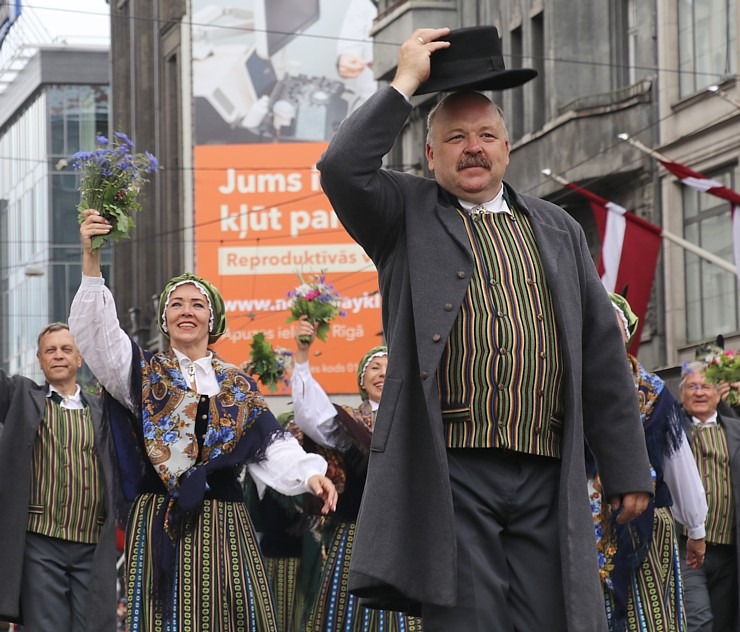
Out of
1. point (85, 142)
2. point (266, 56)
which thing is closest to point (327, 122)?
point (266, 56)

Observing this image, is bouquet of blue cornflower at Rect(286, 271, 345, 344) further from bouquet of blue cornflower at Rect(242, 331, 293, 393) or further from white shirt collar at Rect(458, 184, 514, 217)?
white shirt collar at Rect(458, 184, 514, 217)

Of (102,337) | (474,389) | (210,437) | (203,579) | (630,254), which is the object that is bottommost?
(203,579)

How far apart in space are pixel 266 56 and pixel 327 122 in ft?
8.27

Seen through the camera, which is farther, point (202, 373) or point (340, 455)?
point (340, 455)

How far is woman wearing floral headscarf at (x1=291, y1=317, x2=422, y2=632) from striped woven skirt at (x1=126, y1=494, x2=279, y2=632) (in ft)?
6.24

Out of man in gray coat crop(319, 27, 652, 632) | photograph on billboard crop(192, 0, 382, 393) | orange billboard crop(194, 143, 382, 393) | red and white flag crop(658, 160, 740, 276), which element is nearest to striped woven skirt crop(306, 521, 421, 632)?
man in gray coat crop(319, 27, 652, 632)

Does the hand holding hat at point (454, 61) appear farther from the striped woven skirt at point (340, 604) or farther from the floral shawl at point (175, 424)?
the striped woven skirt at point (340, 604)

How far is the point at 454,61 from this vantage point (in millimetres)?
5652

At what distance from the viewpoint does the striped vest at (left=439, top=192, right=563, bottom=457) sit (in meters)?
5.45

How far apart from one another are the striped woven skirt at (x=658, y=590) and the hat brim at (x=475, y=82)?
14.0ft

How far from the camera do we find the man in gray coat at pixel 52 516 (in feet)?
32.8

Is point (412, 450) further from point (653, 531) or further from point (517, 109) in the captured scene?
point (517, 109)

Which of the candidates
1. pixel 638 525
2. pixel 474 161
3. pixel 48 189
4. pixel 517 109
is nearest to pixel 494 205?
pixel 474 161

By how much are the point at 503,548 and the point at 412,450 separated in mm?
385
